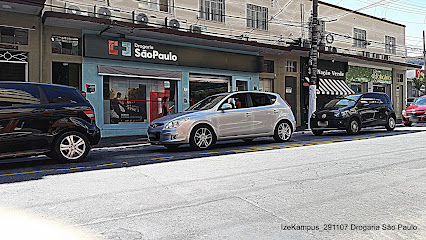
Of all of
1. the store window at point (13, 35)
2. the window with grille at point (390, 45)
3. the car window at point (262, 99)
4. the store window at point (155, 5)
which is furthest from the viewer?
the window with grille at point (390, 45)

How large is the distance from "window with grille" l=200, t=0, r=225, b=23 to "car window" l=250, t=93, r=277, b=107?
26.7 feet

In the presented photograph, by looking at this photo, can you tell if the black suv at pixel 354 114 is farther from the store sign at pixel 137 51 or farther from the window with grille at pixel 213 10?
the window with grille at pixel 213 10

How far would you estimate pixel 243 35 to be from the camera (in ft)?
62.7

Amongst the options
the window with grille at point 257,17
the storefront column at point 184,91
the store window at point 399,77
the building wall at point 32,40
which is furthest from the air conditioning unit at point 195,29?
the store window at point 399,77

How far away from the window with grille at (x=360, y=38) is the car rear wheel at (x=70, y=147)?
22814mm

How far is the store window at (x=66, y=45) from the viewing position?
13704 mm

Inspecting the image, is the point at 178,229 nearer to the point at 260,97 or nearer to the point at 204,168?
the point at 204,168

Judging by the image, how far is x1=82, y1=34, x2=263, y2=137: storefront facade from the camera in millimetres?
14562

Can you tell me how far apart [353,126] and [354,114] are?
0.48m

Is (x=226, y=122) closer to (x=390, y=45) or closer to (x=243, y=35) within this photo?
(x=243, y=35)

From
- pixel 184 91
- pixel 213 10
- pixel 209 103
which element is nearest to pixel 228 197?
pixel 209 103

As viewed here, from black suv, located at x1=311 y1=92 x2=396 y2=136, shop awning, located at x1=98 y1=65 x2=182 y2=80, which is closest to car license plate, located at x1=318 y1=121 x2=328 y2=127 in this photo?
black suv, located at x1=311 y1=92 x2=396 y2=136

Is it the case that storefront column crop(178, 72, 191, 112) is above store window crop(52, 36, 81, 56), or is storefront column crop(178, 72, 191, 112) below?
below

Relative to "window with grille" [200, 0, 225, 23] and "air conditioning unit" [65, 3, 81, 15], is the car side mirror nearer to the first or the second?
"air conditioning unit" [65, 3, 81, 15]
